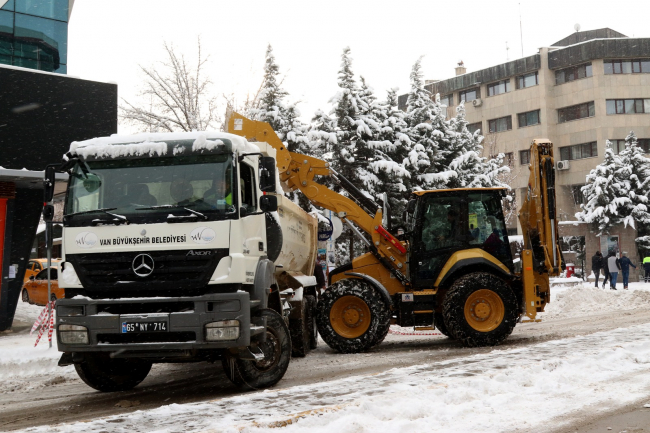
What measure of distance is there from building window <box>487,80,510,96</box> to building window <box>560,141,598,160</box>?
22.3 ft

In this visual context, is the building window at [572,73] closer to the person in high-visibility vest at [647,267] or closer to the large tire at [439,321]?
the person in high-visibility vest at [647,267]

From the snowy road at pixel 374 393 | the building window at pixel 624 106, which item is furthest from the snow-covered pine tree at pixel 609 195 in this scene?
the snowy road at pixel 374 393

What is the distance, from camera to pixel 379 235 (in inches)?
515

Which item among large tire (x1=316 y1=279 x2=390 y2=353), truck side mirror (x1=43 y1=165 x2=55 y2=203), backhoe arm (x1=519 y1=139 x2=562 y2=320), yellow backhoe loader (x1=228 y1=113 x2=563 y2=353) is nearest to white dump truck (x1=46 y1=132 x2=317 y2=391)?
truck side mirror (x1=43 y1=165 x2=55 y2=203)

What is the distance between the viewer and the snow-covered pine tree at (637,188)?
4453 cm

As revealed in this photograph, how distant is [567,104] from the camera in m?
56.0

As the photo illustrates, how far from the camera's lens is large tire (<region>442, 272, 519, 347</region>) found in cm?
1192

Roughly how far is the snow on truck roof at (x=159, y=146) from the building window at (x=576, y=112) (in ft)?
168

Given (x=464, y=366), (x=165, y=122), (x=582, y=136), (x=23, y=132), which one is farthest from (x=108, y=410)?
(x=582, y=136)

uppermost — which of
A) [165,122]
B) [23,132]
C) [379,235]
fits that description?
[165,122]

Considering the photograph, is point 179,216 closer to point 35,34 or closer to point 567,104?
point 35,34

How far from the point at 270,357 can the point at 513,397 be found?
9.93ft

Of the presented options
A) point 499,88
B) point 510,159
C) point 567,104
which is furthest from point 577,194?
point 499,88

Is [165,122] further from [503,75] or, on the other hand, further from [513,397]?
[513,397]
